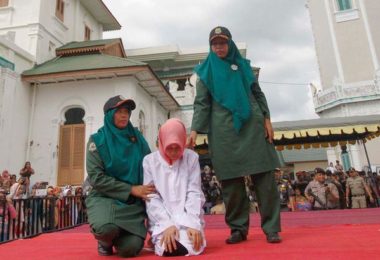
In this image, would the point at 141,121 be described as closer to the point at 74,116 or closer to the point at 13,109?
the point at 74,116

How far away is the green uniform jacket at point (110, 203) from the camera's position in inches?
79.9

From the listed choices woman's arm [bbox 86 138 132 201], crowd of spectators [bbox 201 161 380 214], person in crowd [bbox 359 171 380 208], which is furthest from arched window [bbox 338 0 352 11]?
woman's arm [bbox 86 138 132 201]

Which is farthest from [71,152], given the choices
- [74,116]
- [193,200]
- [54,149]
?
[193,200]

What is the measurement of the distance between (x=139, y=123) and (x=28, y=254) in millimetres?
9077

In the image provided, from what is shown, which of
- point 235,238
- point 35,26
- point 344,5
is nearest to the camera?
point 235,238

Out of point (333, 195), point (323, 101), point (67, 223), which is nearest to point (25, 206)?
point (67, 223)

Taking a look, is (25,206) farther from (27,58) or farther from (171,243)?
(27,58)

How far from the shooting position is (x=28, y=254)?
2273 millimetres

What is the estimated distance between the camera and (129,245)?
2004mm

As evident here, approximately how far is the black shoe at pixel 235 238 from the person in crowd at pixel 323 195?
14.5 feet

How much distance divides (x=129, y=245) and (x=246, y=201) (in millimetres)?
944

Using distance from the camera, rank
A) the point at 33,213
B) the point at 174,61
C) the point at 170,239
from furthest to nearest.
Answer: the point at 174,61 → the point at 33,213 → the point at 170,239

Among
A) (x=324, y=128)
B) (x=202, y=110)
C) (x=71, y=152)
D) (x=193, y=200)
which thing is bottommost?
(x=193, y=200)

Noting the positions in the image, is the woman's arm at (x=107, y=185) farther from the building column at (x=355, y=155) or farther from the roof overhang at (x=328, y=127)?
the building column at (x=355, y=155)
